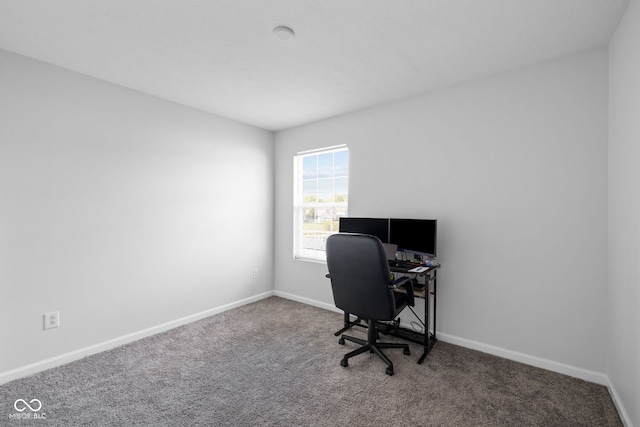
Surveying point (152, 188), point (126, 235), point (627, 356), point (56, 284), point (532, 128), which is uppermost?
point (532, 128)

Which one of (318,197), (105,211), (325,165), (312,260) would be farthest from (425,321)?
(105,211)

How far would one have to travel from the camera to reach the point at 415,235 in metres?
2.78

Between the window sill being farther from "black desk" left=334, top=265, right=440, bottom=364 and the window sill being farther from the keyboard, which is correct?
the keyboard

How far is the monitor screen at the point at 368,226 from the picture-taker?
302 cm

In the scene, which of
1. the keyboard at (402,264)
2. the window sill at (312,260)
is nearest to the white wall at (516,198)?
the keyboard at (402,264)

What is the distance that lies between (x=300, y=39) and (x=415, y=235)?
6.24 feet

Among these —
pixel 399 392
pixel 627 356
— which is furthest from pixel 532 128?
pixel 399 392

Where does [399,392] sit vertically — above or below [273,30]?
below

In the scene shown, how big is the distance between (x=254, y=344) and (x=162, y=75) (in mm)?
2609

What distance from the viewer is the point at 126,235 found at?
9.42ft

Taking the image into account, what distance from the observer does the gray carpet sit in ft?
5.99

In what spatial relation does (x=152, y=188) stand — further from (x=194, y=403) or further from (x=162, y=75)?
(x=194, y=403)

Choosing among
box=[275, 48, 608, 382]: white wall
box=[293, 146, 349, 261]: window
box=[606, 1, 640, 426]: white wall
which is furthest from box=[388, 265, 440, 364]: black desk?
box=[293, 146, 349, 261]: window

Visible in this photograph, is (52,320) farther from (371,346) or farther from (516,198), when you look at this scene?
(516,198)
